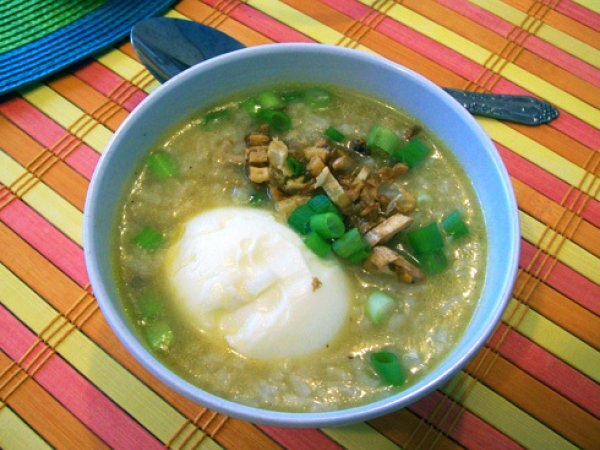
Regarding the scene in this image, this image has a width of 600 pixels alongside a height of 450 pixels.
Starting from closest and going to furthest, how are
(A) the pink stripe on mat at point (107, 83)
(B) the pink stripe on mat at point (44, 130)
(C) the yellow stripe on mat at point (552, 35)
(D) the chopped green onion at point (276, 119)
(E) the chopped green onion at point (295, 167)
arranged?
(E) the chopped green onion at point (295, 167) < (D) the chopped green onion at point (276, 119) < (B) the pink stripe on mat at point (44, 130) < (A) the pink stripe on mat at point (107, 83) < (C) the yellow stripe on mat at point (552, 35)

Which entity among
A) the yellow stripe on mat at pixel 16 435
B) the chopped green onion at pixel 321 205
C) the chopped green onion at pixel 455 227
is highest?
the chopped green onion at pixel 455 227

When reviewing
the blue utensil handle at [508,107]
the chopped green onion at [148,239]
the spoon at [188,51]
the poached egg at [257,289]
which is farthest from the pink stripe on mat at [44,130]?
the blue utensil handle at [508,107]

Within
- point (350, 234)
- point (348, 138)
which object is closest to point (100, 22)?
point (348, 138)

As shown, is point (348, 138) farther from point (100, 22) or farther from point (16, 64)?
point (16, 64)

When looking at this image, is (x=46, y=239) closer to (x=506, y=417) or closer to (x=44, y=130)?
(x=44, y=130)

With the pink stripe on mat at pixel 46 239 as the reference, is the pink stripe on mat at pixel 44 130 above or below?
above

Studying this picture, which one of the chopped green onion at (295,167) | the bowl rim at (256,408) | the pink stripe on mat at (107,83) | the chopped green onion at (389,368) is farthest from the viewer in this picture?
the pink stripe on mat at (107,83)

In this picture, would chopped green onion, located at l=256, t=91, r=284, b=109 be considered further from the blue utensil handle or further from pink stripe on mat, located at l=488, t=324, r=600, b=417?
pink stripe on mat, located at l=488, t=324, r=600, b=417

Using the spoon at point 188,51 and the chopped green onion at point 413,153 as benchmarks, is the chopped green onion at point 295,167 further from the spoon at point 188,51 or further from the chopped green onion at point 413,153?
the spoon at point 188,51

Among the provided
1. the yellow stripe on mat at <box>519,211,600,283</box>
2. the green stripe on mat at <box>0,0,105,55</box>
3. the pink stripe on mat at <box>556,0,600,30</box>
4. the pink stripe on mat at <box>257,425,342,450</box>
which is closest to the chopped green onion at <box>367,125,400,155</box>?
the yellow stripe on mat at <box>519,211,600,283</box>
